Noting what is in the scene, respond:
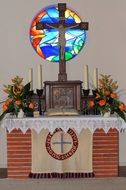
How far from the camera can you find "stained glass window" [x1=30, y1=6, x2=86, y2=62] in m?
5.84

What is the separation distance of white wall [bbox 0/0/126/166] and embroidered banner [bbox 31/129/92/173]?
1.44 meters

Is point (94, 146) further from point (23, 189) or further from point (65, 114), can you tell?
point (23, 189)

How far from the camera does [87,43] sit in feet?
19.1

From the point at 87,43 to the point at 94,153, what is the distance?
1.87 metres

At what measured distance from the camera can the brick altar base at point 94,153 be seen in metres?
4.61

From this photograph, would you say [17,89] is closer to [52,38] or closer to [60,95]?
[60,95]

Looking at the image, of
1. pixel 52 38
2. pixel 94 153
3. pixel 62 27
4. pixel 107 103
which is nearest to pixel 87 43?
pixel 52 38

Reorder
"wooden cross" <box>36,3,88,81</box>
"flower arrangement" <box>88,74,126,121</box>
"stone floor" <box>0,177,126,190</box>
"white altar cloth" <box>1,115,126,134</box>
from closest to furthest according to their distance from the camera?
"stone floor" <box>0,177,126,190</box>
"white altar cloth" <box>1,115,126,134</box>
"flower arrangement" <box>88,74,126,121</box>
"wooden cross" <box>36,3,88,81</box>

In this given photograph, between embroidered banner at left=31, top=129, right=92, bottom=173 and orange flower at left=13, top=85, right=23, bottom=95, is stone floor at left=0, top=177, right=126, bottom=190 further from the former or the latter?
orange flower at left=13, top=85, right=23, bottom=95

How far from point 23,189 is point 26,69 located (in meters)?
2.12

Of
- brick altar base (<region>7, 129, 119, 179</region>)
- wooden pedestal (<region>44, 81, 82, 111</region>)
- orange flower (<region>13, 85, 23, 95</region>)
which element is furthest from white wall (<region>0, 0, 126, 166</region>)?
brick altar base (<region>7, 129, 119, 179</region>)

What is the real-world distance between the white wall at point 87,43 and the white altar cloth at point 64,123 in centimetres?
142

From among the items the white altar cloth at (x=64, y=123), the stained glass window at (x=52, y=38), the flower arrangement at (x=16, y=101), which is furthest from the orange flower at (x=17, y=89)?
the stained glass window at (x=52, y=38)

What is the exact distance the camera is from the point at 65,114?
15.3 feet
